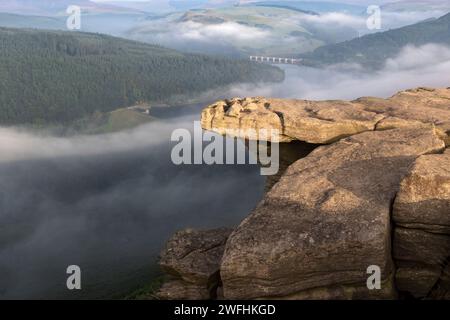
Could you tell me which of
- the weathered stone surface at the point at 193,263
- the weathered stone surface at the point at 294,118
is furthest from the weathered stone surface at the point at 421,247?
the weathered stone surface at the point at 294,118

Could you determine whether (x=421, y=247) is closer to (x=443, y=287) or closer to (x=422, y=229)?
(x=422, y=229)

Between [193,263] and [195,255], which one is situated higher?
[195,255]

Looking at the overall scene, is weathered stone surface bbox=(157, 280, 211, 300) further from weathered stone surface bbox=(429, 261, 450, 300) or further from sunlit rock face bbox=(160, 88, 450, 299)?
weathered stone surface bbox=(429, 261, 450, 300)

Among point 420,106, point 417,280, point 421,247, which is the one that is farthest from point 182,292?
point 420,106

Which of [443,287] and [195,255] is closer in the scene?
[443,287]

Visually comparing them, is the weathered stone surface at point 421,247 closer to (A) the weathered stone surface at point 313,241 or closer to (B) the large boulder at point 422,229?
(B) the large boulder at point 422,229

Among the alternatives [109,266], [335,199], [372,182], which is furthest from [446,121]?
[109,266]

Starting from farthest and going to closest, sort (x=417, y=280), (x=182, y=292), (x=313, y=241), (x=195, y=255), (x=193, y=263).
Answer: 1. (x=195, y=255)
2. (x=193, y=263)
3. (x=182, y=292)
4. (x=417, y=280)
5. (x=313, y=241)
